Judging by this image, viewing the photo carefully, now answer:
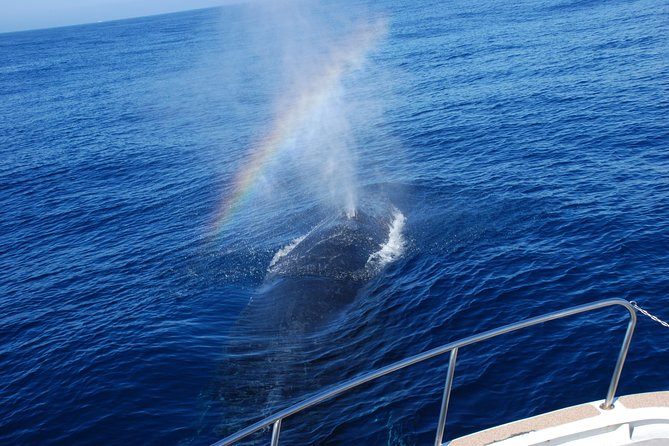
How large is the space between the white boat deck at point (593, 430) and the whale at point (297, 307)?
448 inches

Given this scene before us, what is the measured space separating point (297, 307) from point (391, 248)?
20.2 ft

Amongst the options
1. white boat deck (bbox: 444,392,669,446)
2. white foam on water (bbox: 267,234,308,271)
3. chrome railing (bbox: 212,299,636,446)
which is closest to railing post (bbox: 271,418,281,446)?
chrome railing (bbox: 212,299,636,446)

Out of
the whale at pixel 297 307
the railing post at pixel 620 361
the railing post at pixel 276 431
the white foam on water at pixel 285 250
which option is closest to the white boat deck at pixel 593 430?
the railing post at pixel 620 361

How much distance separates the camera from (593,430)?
783cm

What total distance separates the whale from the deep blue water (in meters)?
0.14

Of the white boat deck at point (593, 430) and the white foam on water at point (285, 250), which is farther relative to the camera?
the white foam on water at point (285, 250)

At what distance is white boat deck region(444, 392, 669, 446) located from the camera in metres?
7.74

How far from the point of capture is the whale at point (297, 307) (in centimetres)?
1903

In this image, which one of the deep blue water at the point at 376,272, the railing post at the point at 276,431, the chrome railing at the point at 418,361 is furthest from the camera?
the deep blue water at the point at 376,272

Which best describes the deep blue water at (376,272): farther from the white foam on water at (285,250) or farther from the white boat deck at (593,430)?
the white boat deck at (593,430)

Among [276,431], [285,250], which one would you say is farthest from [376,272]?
[276,431]

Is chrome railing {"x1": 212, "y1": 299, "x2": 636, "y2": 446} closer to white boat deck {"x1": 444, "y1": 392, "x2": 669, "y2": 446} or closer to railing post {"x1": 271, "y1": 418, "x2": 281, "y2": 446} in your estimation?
railing post {"x1": 271, "y1": 418, "x2": 281, "y2": 446}

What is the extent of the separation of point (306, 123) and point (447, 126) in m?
16.6

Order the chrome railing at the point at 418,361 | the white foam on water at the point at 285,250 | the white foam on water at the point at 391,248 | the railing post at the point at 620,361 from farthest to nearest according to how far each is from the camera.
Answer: the white foam on water at the point at 285,250 → the white foam on water at the point at 391,248 → the railing post at the point at 620,361 → the chrome railing at the point at 418,361
